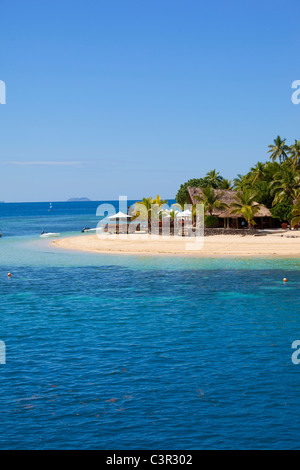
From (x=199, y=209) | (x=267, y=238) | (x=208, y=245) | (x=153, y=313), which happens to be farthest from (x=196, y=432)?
(x=199, y=209)

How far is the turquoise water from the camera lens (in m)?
12.1

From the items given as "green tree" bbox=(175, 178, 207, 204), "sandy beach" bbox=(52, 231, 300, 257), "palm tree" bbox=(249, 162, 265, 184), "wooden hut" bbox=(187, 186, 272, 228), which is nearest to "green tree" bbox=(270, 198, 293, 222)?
"wooden hut" bbox=(187, 186, 272, 228)

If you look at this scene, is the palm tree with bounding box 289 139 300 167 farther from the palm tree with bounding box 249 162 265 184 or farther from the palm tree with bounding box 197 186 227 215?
the palm tree with bounding box 197 186 227 215

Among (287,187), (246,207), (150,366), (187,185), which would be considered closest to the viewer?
(150,366)

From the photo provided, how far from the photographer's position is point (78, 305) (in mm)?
26438

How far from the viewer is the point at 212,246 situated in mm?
50375

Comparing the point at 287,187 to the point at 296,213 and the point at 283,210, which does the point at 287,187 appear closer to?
the point at 283,210

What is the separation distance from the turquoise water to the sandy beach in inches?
560

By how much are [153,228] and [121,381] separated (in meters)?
48.2

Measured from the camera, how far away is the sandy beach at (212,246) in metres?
46.5

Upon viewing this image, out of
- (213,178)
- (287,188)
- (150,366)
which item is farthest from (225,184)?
(150,366)

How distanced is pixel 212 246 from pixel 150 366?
1364 inches

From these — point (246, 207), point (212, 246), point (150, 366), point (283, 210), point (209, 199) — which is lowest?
point (150, 366)
